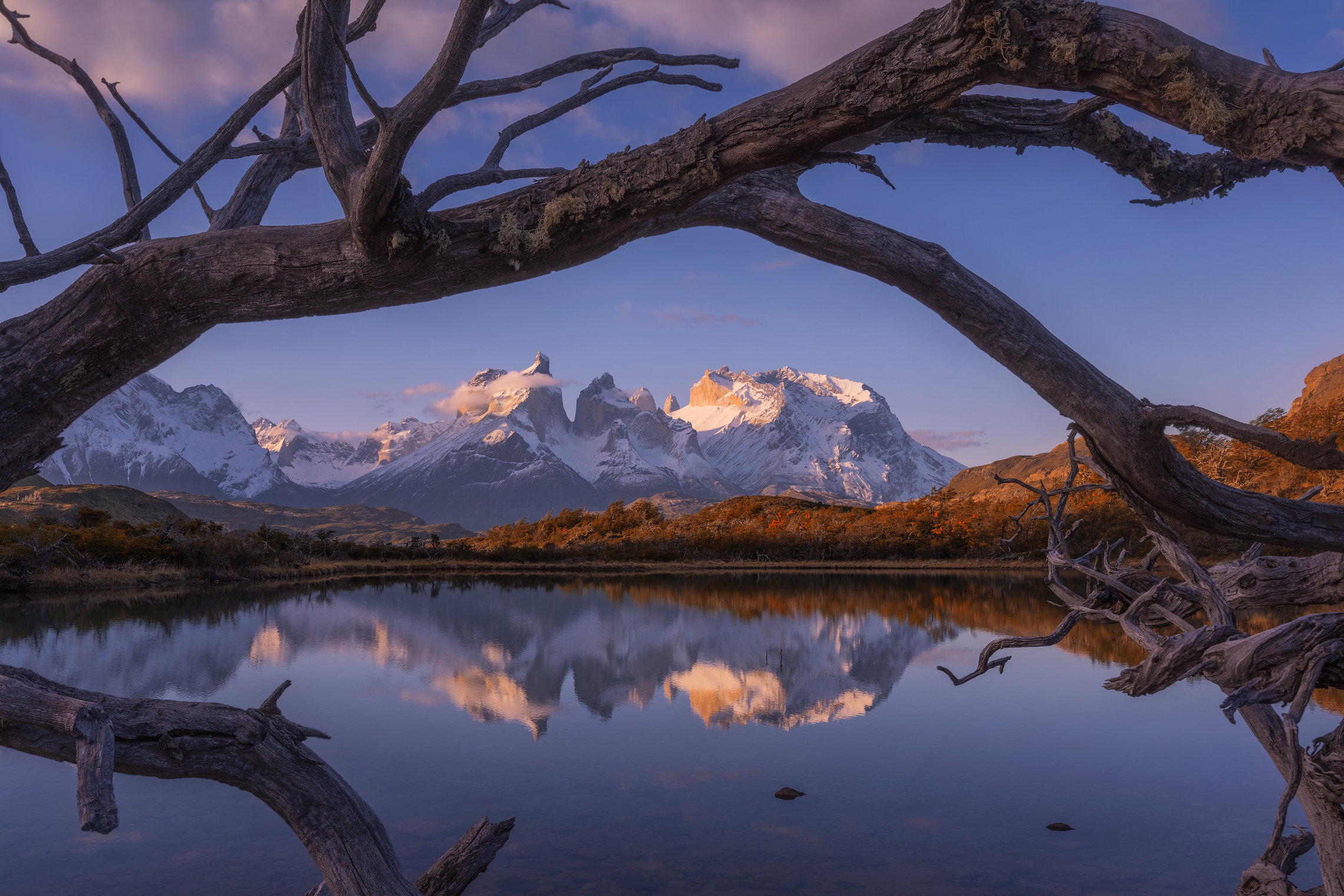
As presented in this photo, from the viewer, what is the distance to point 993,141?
2764 mm

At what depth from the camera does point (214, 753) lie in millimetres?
2297

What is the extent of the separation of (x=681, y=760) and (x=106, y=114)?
8327 millimetres

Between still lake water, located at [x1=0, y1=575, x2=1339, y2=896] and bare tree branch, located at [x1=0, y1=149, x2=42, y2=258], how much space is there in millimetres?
5261

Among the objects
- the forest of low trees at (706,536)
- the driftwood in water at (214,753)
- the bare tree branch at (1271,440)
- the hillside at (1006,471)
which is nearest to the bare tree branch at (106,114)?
Result: the driftwood in water at (214,753)

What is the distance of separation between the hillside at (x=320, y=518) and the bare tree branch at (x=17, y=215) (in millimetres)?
129551

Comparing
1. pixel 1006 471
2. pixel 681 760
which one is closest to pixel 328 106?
pixel 681 760

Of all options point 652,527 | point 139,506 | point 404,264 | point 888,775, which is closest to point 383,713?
point 888,775

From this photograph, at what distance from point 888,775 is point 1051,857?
2270 mm

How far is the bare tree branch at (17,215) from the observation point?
8.39 ft

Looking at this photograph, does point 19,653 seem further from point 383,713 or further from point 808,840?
point 808,840

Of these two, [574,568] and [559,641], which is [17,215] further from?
[574,568]

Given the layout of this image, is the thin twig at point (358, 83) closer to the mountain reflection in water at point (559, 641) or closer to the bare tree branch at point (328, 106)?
the bare tree branch at point (328, 106)

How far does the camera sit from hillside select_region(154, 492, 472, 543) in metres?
142

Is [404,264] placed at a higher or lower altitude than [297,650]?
higher
